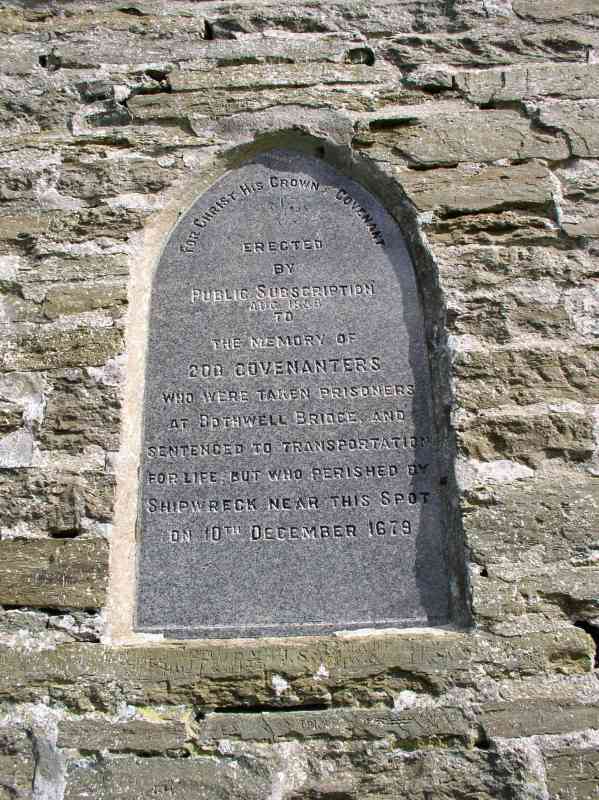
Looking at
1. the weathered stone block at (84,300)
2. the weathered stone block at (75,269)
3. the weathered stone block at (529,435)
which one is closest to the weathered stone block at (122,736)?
the weathered stone block at (529,435)

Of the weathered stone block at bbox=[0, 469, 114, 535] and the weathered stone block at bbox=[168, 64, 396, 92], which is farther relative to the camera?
the weathered stone block at bbox=[168, 64, 396, 92]

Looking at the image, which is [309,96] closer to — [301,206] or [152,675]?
[301,206]

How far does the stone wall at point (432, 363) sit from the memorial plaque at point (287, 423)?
0.11 meters

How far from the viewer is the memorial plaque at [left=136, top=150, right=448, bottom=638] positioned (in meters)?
2.46

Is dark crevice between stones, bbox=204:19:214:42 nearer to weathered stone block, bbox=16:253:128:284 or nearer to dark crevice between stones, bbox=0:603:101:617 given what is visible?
weathered stone block, bbox=16:253:128:284

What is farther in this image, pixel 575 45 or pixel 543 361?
pixel 575 45

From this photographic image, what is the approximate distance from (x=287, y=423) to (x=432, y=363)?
2.11ft

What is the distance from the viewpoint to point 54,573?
2434 millimetres

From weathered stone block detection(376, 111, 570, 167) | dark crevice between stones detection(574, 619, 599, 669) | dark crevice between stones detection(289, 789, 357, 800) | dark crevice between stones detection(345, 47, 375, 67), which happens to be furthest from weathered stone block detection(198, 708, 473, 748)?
dark crevice between stones detection(345, 47, 375, 67)

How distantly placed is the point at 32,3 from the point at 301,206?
1.81 metres

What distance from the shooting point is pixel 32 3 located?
3.37 m

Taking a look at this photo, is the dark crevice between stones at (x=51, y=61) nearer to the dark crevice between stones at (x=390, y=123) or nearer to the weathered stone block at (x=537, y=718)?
the dark crevice between stones at (x=390, y=123)

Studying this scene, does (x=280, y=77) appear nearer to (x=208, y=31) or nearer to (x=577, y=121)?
(x=208, y=31)

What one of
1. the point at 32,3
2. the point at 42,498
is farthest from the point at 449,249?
the point at 32,3
